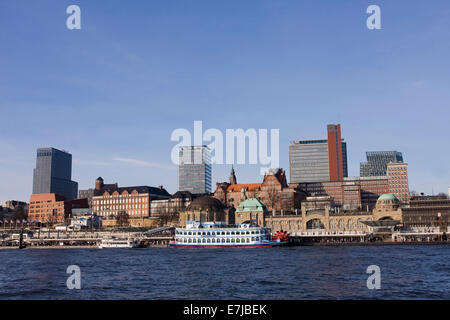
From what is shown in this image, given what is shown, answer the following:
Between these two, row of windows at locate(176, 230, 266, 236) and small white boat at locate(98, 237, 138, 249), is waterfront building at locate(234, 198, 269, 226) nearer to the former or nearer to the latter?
row of windows at locate(176, 230, 266, 236)

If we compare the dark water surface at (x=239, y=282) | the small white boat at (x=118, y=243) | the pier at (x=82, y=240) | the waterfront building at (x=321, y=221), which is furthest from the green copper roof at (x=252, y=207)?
the dark water surface at (x=239, y=282)

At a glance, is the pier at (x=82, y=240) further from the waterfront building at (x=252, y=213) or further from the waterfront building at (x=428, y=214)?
the waterfront building at (x=428, y=214)

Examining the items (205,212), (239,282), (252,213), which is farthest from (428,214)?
(239,282)

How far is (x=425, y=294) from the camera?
36.4 m

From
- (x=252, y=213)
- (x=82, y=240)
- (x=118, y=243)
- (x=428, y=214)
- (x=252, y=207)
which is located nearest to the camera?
(x=118, y=243)

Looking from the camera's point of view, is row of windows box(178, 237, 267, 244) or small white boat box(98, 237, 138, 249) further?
small white boat box(98, 237, 138, 249)

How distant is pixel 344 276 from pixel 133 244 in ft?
286

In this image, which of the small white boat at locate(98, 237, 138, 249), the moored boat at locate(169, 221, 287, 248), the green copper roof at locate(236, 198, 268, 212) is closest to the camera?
the moored boat at locate(169, 221, 287, 248)

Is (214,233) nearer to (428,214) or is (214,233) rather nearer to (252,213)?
(252,213)

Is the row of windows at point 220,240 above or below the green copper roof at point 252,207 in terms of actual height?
below

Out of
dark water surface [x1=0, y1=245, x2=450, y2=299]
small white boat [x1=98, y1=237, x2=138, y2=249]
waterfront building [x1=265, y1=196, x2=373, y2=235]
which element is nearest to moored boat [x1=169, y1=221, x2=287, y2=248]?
small white boat [x1=98, y1=237, x2=138, y2=249]
